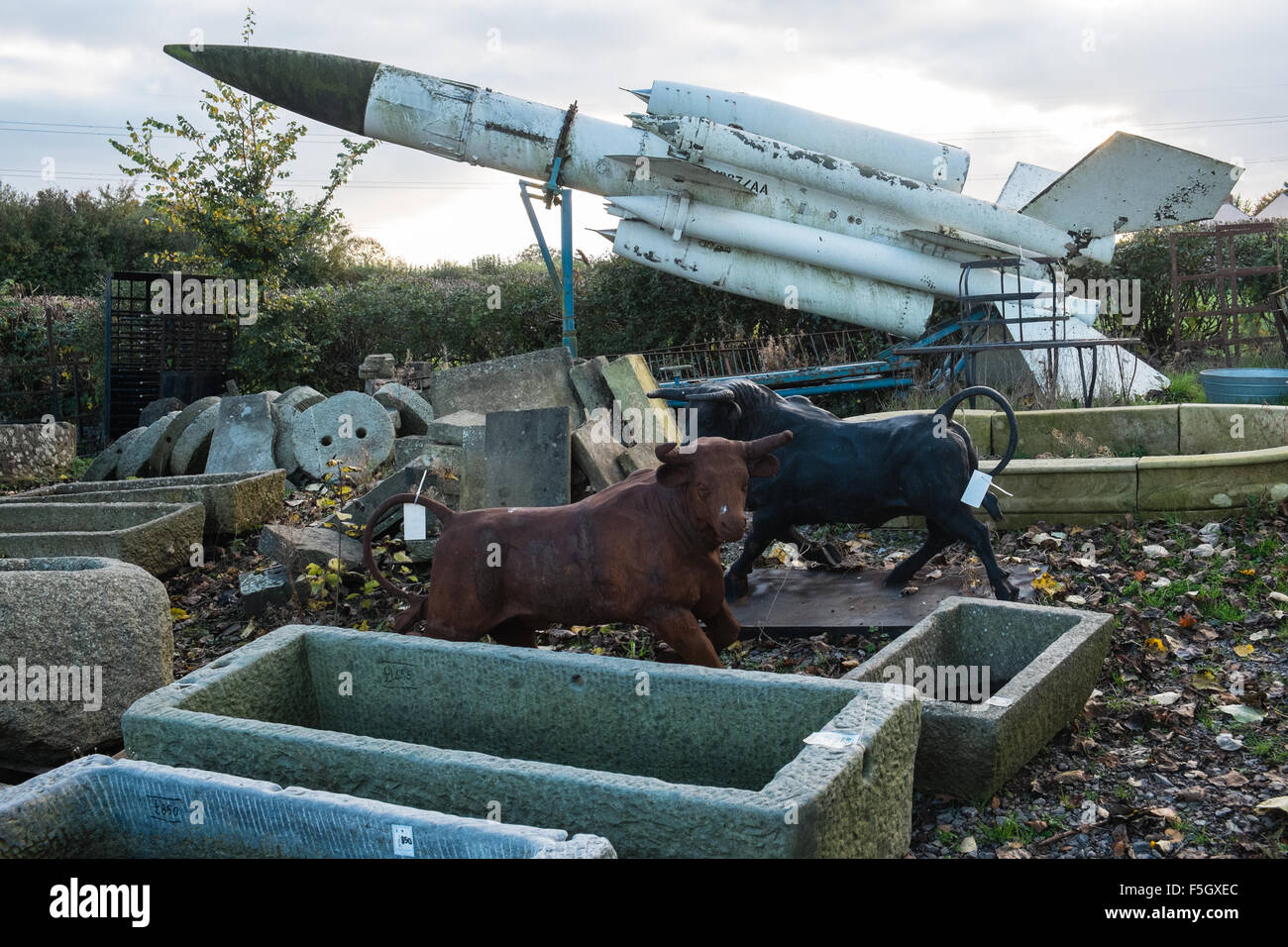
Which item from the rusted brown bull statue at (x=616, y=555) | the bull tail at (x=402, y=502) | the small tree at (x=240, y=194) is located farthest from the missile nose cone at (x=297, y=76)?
the rusted brown bull statue at (x=616, y=555)

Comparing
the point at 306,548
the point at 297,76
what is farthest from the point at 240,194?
the point at 306,548

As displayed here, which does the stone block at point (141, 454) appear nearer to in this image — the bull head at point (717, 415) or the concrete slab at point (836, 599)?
the concrete slab at point (836, 599)

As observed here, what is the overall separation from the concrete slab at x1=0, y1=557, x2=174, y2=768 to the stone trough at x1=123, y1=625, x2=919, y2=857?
4.00 ft

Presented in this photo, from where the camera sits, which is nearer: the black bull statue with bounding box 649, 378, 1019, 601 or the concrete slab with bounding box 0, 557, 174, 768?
the concrete slab with bounding box 0, 557, 174, 768

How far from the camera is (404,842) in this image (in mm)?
2438

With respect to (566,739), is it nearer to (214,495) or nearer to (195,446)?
(214,495)

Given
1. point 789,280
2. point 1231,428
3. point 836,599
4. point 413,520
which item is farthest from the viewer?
point 789,280

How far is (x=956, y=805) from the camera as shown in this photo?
3445 mm

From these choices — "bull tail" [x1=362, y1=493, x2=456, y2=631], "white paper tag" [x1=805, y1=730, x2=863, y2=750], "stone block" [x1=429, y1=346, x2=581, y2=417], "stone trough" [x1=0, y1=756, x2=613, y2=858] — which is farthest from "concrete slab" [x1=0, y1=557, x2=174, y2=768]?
"stone block" [x1=429, y1=346, x2=581, y2=417]

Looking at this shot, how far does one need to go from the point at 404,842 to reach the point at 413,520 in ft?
6.77

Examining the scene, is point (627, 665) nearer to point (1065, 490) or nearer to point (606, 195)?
point (1065, 490)

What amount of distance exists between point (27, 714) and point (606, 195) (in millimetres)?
9376

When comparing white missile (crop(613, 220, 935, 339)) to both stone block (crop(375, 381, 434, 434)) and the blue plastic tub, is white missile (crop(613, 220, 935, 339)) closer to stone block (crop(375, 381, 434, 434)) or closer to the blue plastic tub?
stone block (crop(375, 381, 434, 434))

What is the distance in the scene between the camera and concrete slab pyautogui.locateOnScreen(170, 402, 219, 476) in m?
10.1
